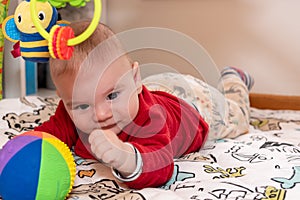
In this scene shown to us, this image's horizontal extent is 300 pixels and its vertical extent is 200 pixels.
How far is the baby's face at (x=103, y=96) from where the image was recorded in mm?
756

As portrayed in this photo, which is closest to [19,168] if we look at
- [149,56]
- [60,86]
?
[60,86]

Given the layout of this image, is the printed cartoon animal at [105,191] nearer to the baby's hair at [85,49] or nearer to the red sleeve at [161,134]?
the red sleeve at [161,134]

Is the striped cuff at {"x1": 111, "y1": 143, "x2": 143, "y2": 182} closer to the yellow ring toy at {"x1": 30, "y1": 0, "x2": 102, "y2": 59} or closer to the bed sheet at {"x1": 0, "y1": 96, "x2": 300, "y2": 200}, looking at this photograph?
the bed sheet at {"x1": 0, "y1": 96, "x2": 300, "y2": 200}

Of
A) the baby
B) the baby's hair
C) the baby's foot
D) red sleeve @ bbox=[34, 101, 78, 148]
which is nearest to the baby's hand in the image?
the baby

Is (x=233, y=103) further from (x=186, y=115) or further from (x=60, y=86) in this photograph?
(x=60, y=86)

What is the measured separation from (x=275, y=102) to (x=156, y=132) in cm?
103

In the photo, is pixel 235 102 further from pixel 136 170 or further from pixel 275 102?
pixel 136 170

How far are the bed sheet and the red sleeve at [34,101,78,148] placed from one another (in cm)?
5

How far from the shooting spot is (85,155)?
0.91 meters

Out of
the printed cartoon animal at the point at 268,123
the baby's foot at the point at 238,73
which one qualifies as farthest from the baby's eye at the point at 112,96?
the baby's foot at the point at 238,73

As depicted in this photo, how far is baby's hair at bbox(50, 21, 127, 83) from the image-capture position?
758mm

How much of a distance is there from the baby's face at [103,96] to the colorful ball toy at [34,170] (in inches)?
3.9

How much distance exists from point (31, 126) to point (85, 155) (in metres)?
0.28

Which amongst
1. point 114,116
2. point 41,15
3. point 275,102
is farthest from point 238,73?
point 41,15
